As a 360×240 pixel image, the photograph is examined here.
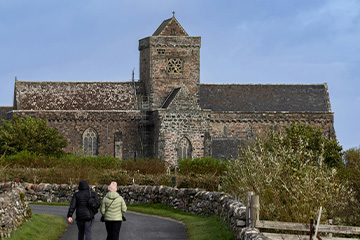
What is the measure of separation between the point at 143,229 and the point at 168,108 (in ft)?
126

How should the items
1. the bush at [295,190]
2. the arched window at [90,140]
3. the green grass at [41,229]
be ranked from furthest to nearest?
the arched window at [90,140] < the green grass at [41,229] < the bush at [295,190]

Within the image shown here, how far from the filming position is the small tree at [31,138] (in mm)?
57250

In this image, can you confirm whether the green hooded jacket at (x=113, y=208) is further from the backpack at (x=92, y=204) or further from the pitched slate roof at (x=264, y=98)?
the pitched slate roof at (x=264, y=98)

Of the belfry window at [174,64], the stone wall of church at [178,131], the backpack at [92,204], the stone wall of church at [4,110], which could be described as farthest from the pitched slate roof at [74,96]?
the backpack at [92,204]

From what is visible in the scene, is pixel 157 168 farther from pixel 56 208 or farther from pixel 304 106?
pixel 304 106

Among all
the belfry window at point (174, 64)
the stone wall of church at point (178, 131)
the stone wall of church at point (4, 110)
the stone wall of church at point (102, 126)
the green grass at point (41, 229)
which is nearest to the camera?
the green grass at point (41, 229)

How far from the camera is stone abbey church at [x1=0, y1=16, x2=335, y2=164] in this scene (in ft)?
206

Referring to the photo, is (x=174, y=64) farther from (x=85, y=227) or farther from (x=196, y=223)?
(x=85, y=227)

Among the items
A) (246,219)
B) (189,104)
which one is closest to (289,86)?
(189,104)

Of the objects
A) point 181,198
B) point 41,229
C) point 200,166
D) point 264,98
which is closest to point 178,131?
point 200,166

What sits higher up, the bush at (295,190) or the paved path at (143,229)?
the bush at (295,190)

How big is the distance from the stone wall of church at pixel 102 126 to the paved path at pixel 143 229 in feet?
115

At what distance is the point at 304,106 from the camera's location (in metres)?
69.1

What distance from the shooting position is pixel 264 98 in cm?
6919
